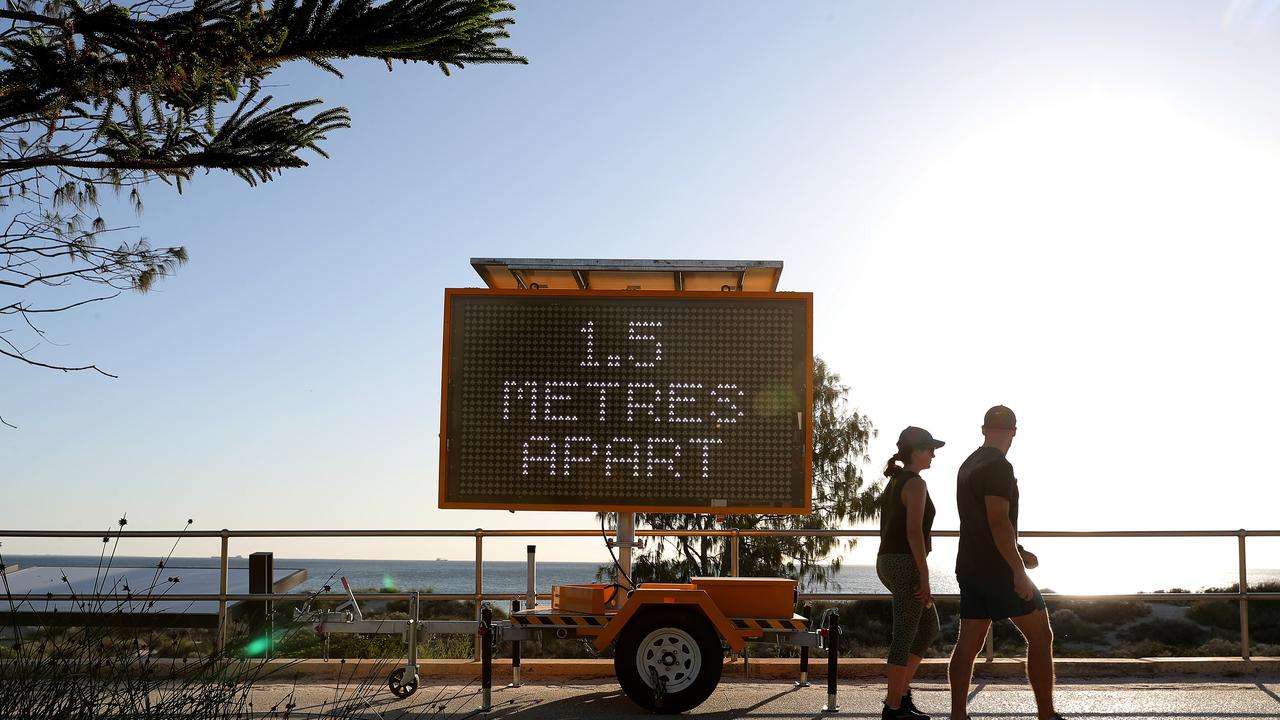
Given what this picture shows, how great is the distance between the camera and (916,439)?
7.31 m

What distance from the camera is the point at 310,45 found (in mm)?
7750

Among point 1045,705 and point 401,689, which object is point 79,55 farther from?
point 1045,705

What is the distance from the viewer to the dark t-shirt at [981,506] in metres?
6.62

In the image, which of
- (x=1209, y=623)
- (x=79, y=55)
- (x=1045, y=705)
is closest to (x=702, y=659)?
(x=1045, y=705)

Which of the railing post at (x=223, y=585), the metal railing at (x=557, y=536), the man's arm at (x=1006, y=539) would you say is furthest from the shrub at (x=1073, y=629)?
the man's arm at (x=1006, y=539)

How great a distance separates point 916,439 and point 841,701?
2315mm

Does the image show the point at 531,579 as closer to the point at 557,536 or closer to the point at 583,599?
the point at 557,536

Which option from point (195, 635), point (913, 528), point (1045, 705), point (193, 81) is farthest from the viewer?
point (195, 635)

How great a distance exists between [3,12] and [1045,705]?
717cm

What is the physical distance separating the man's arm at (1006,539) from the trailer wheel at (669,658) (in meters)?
2.17

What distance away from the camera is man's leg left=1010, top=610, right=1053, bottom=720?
257 inches

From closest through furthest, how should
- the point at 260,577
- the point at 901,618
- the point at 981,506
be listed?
1. the point at 981,506
2. the point at 901,618
3. the point at 260,577

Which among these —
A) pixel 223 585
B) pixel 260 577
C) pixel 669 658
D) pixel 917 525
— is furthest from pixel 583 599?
pixel 260 577

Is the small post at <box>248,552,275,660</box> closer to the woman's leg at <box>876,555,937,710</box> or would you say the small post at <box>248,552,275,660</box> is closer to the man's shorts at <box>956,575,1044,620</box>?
the woman's leg at <box>876,555,937,710</box>
